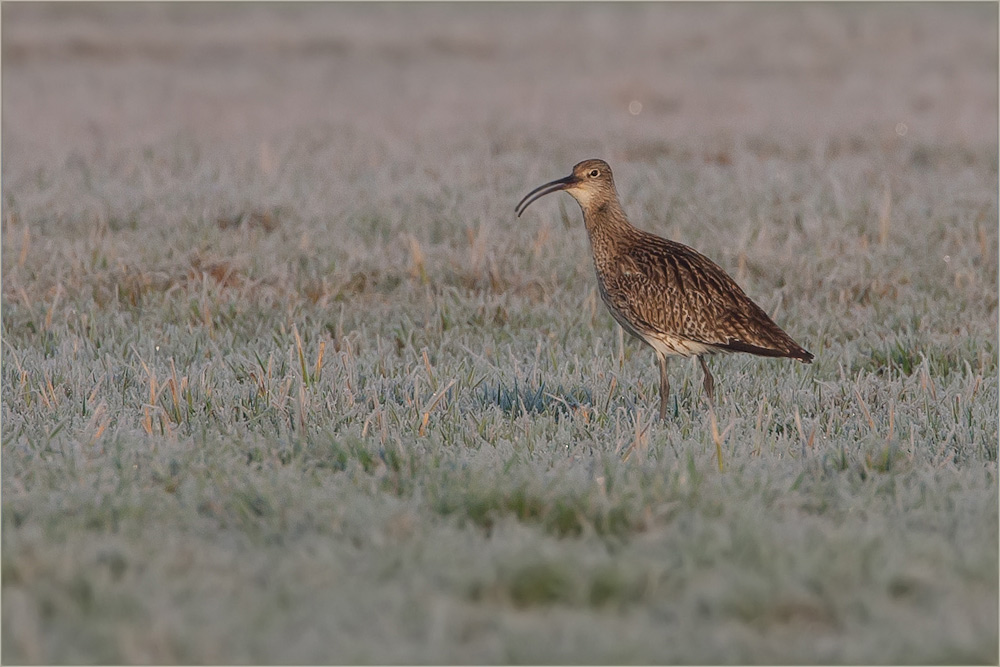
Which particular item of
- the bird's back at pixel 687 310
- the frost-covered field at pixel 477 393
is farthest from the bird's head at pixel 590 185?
the frost-covered field at pixel 477 393

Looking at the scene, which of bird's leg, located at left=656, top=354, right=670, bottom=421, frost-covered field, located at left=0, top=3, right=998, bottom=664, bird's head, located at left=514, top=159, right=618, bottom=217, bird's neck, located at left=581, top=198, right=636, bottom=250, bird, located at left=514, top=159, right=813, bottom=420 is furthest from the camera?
bird's head, located at left=514, top=159, right=618, bottom=217

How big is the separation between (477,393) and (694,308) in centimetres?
111

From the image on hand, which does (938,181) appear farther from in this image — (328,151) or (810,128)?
(328,151)

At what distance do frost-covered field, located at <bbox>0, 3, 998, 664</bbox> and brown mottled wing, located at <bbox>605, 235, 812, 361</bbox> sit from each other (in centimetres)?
→ 27

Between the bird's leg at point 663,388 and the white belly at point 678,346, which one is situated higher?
the white belly at point 678,346

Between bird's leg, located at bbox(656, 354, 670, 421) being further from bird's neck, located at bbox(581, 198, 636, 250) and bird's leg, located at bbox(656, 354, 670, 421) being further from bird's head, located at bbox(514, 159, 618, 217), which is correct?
bird's head, located at bbox(514, 159, 618, 217)

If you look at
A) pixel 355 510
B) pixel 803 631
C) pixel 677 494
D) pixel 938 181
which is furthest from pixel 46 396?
pixel 938 181

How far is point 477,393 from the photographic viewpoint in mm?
6035

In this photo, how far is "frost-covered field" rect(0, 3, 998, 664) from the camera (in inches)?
136

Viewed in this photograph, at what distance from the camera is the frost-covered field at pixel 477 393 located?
346 centimetres

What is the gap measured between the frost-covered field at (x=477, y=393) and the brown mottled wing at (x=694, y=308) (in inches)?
10.8

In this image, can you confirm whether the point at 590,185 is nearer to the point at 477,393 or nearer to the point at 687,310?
the point at 687,310

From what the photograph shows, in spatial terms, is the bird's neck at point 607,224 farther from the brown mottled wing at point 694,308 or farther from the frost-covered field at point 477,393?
the frost-covered field at point 477,393

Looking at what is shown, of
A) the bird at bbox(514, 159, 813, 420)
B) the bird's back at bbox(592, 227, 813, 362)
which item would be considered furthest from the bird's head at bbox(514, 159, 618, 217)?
the bird's back at bbox(592, 227, 813, 362)
